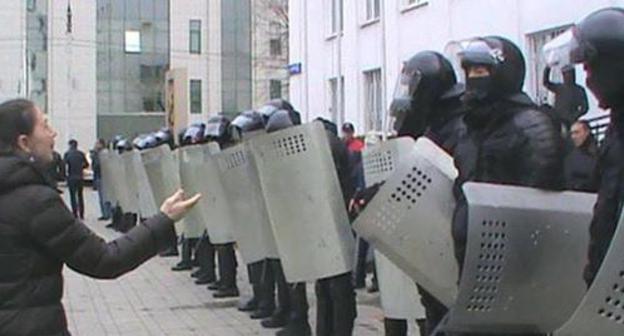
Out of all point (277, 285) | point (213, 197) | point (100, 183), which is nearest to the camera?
point (277, 285)

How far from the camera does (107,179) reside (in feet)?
59.6

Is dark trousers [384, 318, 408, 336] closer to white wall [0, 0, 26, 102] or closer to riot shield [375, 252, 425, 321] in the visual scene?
riot shield [375, 252, 425, 321]

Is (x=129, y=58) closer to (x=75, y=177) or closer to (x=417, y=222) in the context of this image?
(x=75, y=177)

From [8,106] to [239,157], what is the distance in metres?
4.65

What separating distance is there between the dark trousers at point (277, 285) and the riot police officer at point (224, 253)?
4.39ft

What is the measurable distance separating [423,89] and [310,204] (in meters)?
1.69

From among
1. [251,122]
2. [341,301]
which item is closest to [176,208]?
[341,301]

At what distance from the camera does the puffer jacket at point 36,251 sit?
360cm

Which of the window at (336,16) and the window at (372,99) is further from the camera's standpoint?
the window at (336,16)

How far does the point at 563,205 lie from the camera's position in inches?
143

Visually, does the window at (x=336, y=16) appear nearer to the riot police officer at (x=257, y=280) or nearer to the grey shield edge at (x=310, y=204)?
the riot police officer at (x=257, y=280)

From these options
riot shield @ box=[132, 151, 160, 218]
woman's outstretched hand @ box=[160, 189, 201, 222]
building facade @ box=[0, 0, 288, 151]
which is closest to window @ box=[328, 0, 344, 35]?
riot shield @ box=[132, 151, 160, 218]

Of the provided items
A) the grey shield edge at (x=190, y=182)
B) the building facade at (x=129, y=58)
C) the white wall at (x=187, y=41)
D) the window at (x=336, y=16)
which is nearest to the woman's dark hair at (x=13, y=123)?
the grey shield edge at (x=190, y=182)

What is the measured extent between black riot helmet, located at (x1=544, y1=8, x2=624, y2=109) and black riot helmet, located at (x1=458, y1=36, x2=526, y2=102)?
1002 mm
